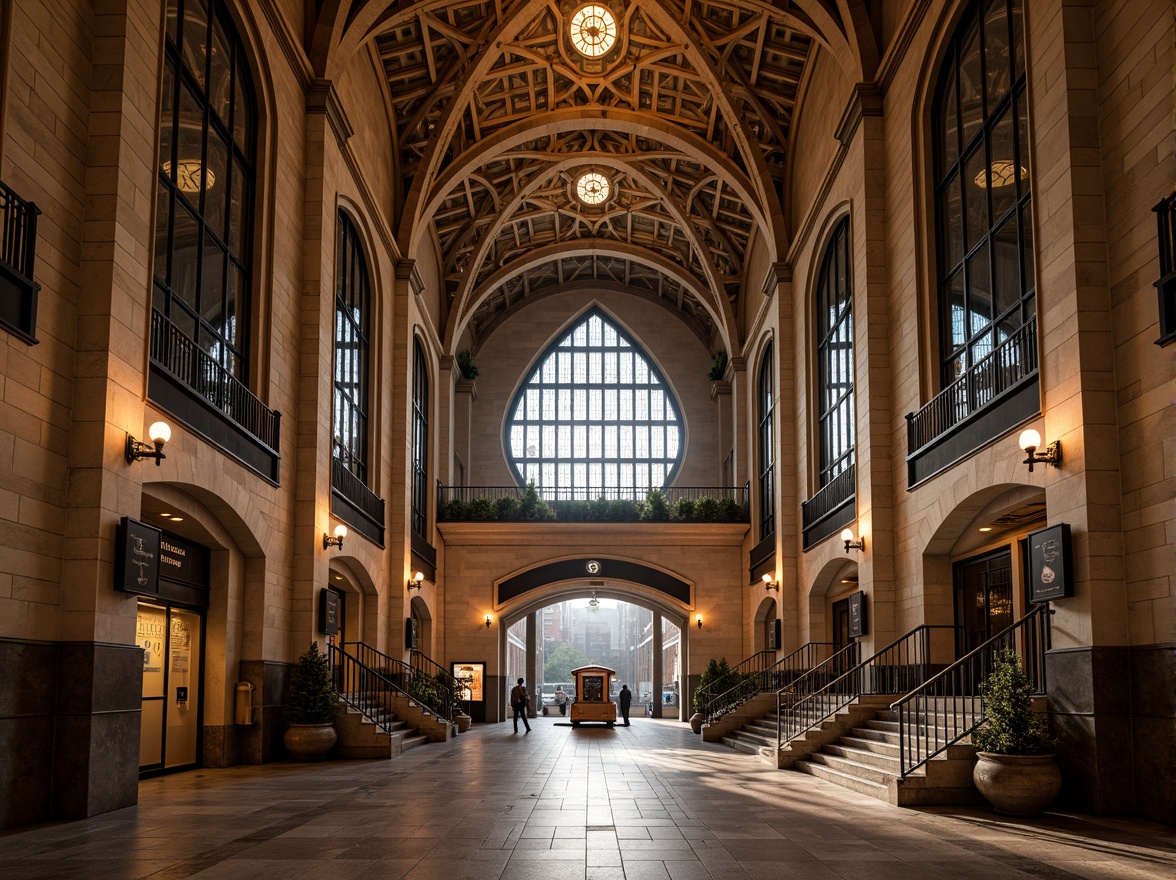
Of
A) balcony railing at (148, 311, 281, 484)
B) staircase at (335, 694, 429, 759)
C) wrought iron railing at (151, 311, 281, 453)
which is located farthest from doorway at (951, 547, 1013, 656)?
wrought iron railing at (151, 311, 281, 453)

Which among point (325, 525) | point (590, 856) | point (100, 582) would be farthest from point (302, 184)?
point (590, 856)

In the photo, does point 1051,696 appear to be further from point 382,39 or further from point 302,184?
point 382,39

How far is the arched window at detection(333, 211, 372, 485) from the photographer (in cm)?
2133

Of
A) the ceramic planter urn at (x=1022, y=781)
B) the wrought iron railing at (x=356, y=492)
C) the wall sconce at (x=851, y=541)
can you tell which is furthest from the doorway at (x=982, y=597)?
the wrought iron railing at (x=356, y=492)

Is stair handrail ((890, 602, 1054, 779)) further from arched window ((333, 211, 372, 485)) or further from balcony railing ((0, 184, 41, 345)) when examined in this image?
arched window ((333, 211, 372, 485))

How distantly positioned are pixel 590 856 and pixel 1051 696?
5.61 metres

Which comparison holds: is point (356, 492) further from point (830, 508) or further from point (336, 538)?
point (830, 508)

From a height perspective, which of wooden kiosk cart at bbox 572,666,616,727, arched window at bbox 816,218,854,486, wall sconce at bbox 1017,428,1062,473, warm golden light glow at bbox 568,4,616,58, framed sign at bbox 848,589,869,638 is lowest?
wooden kiosk cart at bbox 572,666,616,727

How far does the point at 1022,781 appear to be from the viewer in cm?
1023

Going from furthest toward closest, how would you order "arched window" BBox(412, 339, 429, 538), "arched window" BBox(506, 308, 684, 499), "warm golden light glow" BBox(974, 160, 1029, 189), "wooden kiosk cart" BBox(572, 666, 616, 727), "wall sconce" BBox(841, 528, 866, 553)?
"arched window" BBox(506, 308, 684, 499) < "arched window" BBox(412, 339, 429, 538) < "wooden kiosk cart" BBox(572, 666, 616, 727) < "wall sconce" BBox(841, 528, 866, 553) < "warm golden light glow" BBox(974, 160, 1029, 189)

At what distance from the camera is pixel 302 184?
1892 cm

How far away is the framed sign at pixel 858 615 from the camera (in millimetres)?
18094

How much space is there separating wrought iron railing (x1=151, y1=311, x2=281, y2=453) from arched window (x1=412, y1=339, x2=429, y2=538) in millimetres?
12485

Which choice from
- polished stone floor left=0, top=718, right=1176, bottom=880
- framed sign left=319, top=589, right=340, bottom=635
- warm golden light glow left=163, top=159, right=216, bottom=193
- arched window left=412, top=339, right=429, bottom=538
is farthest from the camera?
arched window left=412, top=339, right=429, bottom=538
